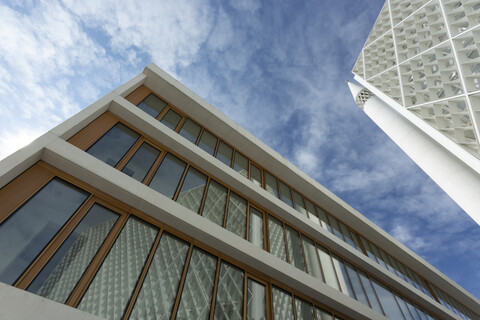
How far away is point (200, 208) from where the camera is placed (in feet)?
30.5

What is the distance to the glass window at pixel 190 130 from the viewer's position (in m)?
12.0

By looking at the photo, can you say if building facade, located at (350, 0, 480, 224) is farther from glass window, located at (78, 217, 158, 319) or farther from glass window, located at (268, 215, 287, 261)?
glass window, located at (78, 217, 158, 319)

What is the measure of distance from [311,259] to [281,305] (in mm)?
3735

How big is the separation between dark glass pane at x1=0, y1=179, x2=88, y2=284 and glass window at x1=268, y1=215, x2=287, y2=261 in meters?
7.87

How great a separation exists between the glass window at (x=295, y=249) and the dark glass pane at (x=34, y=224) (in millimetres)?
8971

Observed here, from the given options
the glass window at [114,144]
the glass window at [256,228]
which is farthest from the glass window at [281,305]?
the glass window at [114,144]

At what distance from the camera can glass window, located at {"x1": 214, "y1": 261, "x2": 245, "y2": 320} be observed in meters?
7.20

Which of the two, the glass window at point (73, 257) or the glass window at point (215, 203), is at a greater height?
the glass window at point (215, 203)

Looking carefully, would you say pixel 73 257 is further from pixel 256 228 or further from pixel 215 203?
pixel 256 228

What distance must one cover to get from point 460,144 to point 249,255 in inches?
488

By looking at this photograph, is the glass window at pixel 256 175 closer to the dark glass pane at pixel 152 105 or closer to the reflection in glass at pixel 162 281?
the dark glass pane at pixel 152 105

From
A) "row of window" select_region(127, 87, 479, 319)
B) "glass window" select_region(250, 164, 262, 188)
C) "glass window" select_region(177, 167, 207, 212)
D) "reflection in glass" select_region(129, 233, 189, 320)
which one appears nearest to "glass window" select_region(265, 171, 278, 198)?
"row of window" select_region(127, 87, 479, 319)

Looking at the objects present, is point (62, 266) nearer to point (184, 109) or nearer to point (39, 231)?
point (39, 231)

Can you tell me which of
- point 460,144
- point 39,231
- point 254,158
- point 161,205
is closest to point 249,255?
point 161,205
